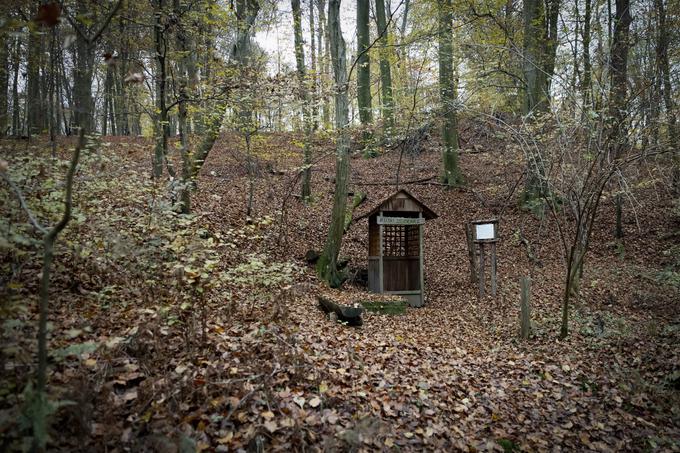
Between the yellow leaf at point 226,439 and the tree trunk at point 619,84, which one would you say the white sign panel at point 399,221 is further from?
the yellow leaf at point 226,439

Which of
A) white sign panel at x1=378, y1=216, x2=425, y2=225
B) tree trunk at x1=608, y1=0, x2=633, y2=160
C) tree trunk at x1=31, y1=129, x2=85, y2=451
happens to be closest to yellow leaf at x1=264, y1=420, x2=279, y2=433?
tree trunk at x1=31, y1=129, x2=85, y2=451

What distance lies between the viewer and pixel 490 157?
1617cm

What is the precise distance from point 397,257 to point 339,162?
2952 mm

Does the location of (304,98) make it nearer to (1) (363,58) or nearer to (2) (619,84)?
(2) (619,84)

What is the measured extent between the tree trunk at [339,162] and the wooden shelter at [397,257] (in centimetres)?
94

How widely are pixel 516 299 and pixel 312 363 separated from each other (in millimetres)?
6137

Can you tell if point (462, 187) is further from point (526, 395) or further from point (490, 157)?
point (526, 395)

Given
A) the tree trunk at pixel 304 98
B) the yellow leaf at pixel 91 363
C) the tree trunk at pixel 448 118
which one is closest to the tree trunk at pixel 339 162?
the tree trunk at pixel 304 98

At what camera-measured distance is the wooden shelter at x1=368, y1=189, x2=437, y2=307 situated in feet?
31.6

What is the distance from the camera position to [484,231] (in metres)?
9.09

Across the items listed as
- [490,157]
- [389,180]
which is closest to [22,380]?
[389,180]

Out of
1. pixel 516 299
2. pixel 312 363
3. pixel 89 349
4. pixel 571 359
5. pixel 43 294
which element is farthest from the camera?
pixel 516 299

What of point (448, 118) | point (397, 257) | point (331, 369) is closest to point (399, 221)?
point (397, 257)

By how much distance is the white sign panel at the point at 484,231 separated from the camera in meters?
8.97
